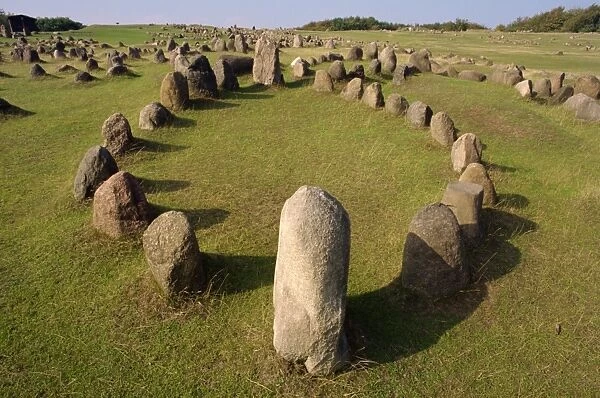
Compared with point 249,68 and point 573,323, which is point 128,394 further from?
point 249,68

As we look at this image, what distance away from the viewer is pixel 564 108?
1677 centimetres

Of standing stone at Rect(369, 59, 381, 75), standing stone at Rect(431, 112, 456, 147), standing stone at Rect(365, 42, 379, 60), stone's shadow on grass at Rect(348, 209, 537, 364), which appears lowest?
stone's shadow on grass at Rect(348, 209, 537, 364)

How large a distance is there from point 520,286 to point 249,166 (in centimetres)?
699

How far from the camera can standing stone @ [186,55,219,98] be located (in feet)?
54.1

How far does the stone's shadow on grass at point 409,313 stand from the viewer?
596 cm

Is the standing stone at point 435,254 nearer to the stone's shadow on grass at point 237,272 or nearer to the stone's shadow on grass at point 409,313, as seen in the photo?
the stone's shadow on grass at point 409,313

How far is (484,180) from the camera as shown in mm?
9430

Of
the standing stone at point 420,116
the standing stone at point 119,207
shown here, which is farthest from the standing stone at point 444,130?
the standing stone at point 119,207

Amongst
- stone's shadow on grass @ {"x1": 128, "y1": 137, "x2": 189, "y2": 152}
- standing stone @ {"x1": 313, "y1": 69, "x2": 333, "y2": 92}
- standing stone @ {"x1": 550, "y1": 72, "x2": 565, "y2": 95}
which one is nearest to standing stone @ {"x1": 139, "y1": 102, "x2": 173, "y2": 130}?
stone's shadow on grass @ {"x1": 128, "y1": 137, "x2": 189, "y2": 152}

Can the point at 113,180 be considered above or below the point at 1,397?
above

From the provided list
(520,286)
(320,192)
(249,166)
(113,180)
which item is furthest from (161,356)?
(249,166)

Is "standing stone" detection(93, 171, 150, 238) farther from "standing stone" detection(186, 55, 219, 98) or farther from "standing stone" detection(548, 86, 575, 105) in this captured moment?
"standing stone" detection(548, 86, 575, 105)

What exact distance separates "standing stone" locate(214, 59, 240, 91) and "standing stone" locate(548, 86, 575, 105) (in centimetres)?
1271

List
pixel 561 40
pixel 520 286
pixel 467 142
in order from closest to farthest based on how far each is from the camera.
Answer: pixel 520 286, pixel 467 142, pixel 561 40
